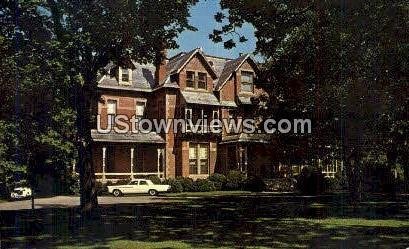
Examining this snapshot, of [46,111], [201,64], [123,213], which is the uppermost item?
[201,64]

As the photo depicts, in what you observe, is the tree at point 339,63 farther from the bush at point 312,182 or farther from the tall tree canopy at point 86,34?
the bush at point 312,182

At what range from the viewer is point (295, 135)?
2795 cm

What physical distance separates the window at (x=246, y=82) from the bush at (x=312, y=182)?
1550cm

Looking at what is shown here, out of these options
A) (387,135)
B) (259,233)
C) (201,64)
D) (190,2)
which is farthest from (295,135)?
(201,64)

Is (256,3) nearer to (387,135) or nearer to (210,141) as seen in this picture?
(387,135)

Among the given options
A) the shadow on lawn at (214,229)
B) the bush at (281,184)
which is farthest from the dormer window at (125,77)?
the shadow on lawn at (214,229)

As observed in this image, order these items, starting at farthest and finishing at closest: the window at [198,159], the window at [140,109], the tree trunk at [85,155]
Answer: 1. the window at [140,109]
2. the window at [198,159]
3. the tree trunk at [85,155]

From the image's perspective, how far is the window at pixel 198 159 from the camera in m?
44.8

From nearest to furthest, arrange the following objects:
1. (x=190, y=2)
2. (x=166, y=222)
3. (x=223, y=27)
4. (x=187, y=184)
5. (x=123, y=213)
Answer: (x=223, y=27), (x=166, y=222), (x=190, y=2), (x=123, y=213), (x=187, y=184)

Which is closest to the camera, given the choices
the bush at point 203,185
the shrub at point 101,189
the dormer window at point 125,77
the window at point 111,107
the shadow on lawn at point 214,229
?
the shadow on lawn at point 214,229

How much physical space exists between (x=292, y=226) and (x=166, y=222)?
4.56 meters

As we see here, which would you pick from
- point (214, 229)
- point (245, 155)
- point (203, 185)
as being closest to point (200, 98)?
point (245, 155)

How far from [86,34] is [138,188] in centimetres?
2112

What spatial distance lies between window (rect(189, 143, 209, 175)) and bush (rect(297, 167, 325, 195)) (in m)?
12.5
